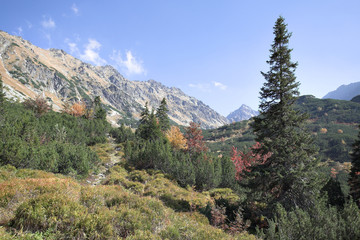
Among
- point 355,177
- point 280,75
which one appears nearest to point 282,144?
point 280,75

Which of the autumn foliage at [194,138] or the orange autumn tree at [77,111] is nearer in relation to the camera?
the autumn foliage at [194,138]

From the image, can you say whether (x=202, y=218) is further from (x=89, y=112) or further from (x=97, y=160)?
(x=89, y=112)

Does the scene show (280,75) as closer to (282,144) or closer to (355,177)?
(282,144)

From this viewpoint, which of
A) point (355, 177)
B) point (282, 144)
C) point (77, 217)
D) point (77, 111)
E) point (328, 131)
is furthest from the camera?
point (328, 131)

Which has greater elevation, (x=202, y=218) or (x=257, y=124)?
(x=257, y=124)

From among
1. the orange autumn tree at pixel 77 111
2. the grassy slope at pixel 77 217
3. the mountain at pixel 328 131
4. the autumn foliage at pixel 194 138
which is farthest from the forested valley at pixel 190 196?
the mountain at pixel 328 131

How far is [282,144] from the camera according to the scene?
1016 centimetres

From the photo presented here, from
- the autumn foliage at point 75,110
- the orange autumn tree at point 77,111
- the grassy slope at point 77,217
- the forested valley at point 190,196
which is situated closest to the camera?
the grassy slope at point 77,217

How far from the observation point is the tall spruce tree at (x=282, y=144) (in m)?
9.80

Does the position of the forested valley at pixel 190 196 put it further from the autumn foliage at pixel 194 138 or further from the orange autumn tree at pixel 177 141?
the orange autumn tree at pixel 177 141

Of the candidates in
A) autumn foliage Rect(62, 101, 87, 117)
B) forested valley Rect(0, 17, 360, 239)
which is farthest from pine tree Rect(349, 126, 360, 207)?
autumn foliage Rect(62, 101, 87, 117)

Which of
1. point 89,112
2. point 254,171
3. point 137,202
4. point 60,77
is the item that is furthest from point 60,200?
point 60,77

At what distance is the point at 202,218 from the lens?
8648mm

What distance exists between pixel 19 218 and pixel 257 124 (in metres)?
12.5
